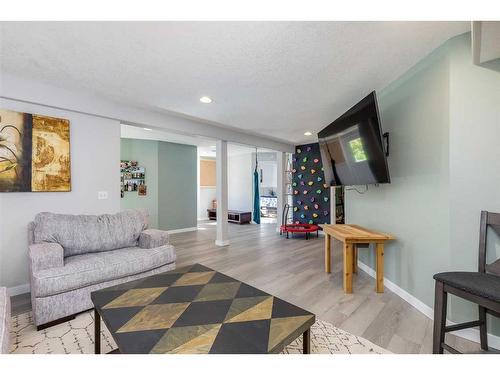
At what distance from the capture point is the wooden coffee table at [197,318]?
3.04 feet

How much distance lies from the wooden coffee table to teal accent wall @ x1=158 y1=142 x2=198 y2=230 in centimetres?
440

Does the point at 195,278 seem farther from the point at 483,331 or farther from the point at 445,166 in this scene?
the point at 445,166

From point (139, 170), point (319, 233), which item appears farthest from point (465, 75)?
point (139, 170)

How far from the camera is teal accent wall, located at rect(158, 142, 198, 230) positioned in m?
5.70

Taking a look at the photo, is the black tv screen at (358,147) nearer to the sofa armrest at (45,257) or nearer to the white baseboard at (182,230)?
the sofa armrest at (45,257)

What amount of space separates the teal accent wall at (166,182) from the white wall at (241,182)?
2.35 meters

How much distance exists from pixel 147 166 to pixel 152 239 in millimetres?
3427

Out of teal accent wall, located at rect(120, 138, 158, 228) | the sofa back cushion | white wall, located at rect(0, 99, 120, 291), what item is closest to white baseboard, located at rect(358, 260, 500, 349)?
the sofa back cushion

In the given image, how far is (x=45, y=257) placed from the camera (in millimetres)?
1880

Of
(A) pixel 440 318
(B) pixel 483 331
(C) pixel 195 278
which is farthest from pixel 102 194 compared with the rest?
(B) pixel 483 331

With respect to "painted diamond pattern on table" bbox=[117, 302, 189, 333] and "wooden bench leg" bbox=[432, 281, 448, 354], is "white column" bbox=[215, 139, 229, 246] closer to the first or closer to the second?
"painted diamond pattern on table" bbox=[117, 302, 189, 333]

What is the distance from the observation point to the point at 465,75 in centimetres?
171

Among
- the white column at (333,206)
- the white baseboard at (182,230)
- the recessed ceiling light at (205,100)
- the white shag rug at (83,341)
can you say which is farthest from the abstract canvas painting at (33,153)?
the white column at (333,206)
